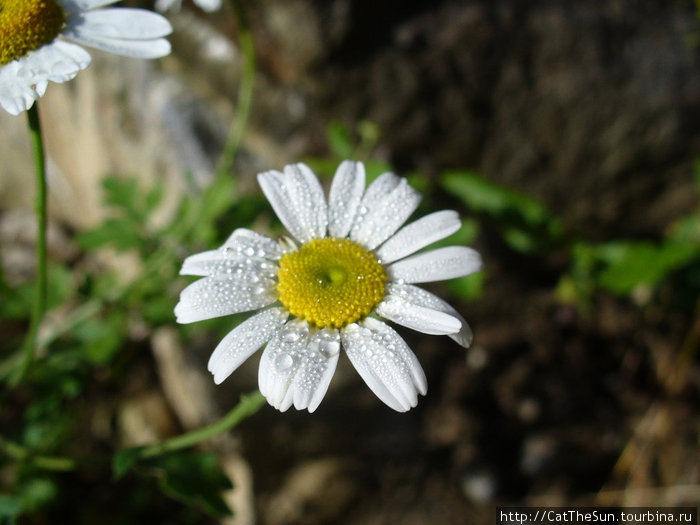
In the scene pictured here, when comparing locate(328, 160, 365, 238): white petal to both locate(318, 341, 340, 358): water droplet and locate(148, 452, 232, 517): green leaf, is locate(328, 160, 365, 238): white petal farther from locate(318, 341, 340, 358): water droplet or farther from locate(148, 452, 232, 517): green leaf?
locate(148, 452, 232, 517): green leaf

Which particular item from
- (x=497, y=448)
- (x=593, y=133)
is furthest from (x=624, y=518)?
(x=593, y=133)

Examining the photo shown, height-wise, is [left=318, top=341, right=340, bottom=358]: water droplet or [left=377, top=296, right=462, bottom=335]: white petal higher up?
[left=377, top=296, right=462, bottom=335]: white petal

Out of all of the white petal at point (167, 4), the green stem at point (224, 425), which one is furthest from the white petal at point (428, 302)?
the white petal at point (167, 4)

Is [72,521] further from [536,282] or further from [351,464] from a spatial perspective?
[536,282]

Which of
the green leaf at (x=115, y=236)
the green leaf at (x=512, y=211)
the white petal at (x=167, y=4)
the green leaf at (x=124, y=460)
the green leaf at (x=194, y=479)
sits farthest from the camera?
the green leaf at (x=512, y=211)

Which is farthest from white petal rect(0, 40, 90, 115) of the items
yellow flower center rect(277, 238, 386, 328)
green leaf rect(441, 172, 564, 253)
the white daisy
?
green leaf rect(441, 172, 564, 253)

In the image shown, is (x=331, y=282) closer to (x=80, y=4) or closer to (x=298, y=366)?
(x=298, y=366)

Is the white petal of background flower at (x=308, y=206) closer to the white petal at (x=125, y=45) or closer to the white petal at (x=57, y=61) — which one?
the white petal at (x=125, y=45)
